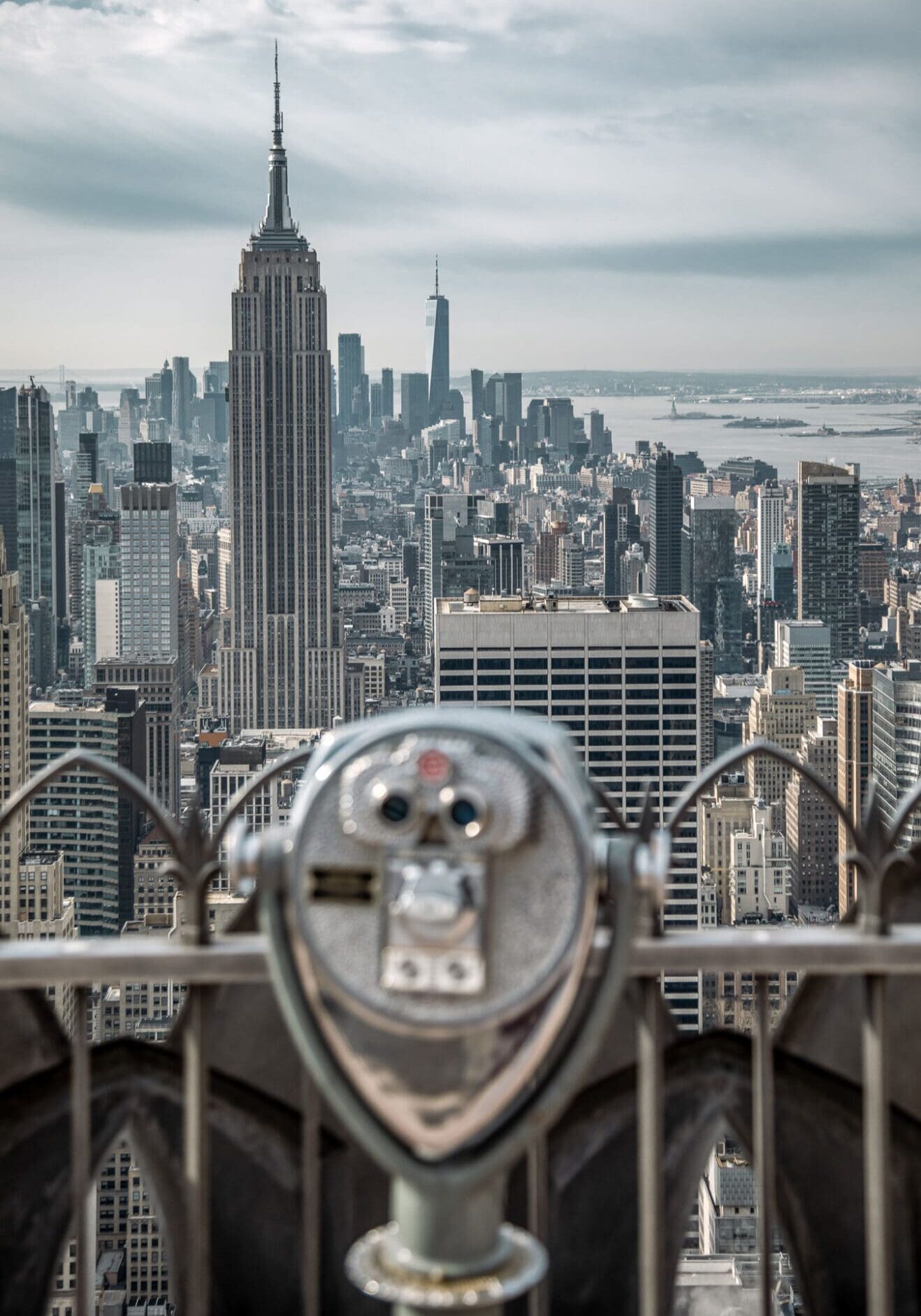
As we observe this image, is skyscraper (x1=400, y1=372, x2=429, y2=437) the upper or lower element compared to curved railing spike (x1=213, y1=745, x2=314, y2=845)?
upper

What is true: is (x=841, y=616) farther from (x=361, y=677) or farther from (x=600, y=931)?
(x=600, y=931)

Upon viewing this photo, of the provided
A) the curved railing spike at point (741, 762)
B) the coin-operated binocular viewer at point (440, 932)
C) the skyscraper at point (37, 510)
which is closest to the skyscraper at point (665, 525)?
the skyscraper at point (37, 510)

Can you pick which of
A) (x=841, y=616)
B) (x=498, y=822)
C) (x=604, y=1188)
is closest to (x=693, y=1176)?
(x=604, y=1188)

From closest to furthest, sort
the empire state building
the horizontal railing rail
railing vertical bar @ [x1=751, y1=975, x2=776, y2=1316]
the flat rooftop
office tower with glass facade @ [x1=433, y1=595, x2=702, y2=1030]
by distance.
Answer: the horizontal railing rail
railing vertical bar @ [x1=751, y1=975, x2=776, y2=1316]
office tower with glass facade @ [x1=433, y1=595, x2=702, y2=1030]
the flat rooftop
the empire state building

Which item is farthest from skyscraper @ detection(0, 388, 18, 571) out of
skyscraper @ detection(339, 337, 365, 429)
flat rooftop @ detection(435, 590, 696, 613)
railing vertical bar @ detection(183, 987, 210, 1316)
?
railing vertical bar @ detection(183, 987, 210, 1316)

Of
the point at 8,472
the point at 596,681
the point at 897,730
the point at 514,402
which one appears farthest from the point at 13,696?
the point at 514,402

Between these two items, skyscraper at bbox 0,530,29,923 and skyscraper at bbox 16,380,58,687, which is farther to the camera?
skyscraper at bbox 16,380,58,687

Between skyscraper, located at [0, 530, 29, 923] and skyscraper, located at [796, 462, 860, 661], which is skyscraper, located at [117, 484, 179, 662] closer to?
skyscraper, located at [0, 530, 29, 923]

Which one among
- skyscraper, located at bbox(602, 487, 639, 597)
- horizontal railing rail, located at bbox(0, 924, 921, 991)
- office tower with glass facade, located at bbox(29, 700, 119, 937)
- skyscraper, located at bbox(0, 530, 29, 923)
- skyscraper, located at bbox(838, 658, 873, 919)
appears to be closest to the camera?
horizontal railing rail, located at bbox(0, 924, 921, 991)
